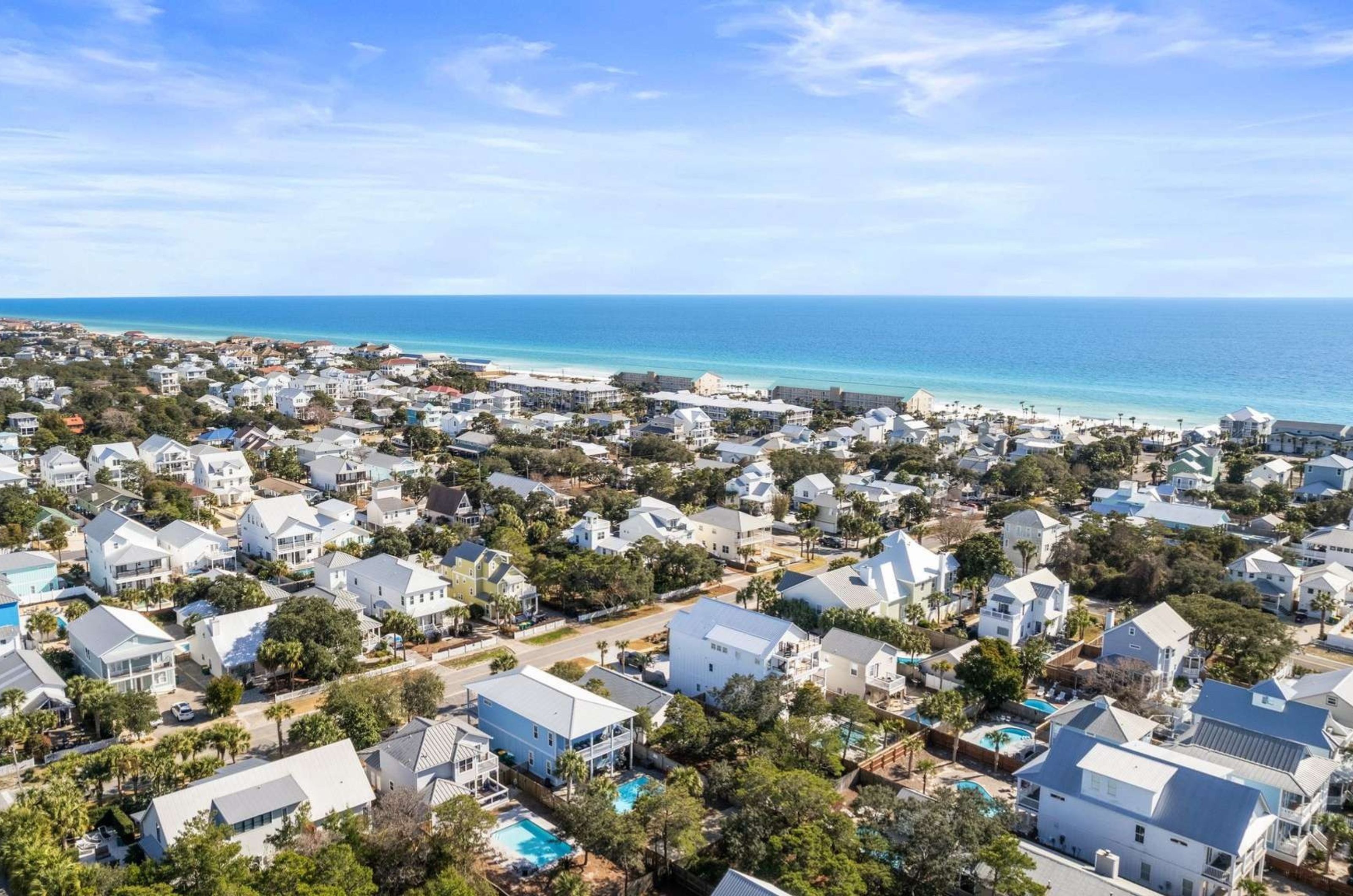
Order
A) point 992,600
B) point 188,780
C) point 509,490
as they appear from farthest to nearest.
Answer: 1. point 509,490
2. point 992,600
3. point 188,780

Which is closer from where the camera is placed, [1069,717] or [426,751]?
[426,751]

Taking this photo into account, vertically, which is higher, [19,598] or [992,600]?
[992,600]

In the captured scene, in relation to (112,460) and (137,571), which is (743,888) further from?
(112,460)

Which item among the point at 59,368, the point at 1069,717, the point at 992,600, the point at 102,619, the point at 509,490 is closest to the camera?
the point at 1069,717

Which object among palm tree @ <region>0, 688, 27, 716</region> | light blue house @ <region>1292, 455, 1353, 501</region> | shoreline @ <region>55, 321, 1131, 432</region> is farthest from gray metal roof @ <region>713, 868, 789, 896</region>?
shoreline @ <region>55, 321, 1131, 432</region>

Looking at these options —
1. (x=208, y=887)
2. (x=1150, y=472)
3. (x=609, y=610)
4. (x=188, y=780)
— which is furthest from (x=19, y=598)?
(x=1150, y=472)

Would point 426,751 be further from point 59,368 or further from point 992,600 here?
point 59,368

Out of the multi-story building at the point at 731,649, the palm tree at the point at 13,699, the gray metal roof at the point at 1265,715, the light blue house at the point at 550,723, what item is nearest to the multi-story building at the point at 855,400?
the multi-story building at the point at 731,649
